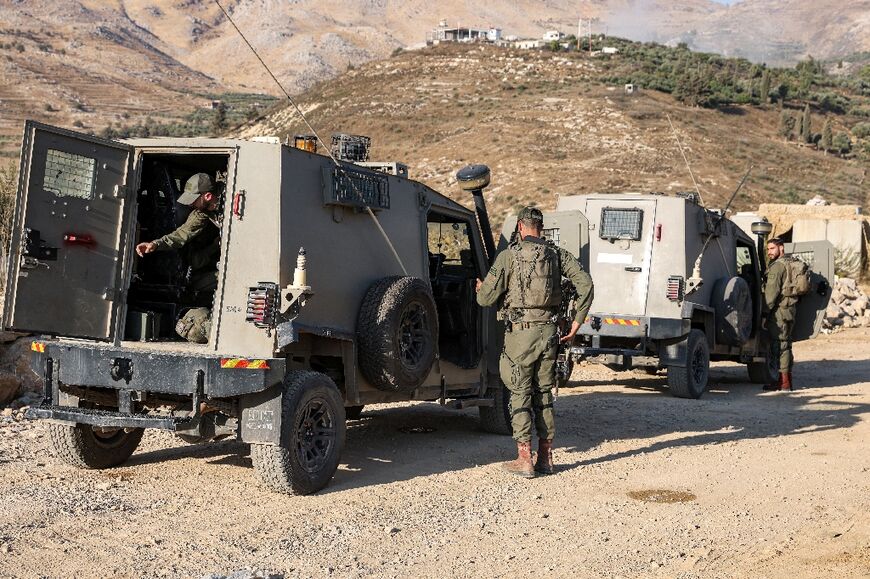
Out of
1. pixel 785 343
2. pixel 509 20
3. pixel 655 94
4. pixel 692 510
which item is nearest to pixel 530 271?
pixel 692 510

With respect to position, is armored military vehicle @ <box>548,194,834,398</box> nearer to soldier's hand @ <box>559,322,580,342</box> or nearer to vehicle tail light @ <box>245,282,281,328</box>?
soldier's hand @ <box>559,322,580,342</box>

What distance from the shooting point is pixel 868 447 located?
947cm

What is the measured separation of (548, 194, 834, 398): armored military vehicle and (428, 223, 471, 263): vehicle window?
12.9 ft

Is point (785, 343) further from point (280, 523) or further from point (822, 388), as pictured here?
point (280, 523)

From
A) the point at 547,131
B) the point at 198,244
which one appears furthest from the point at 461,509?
the point at 547,131

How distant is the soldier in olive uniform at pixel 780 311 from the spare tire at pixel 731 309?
45 cm

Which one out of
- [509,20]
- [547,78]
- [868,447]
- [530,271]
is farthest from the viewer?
[509,20]

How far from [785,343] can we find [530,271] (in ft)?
24.0

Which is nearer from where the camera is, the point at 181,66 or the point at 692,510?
the point at 692,510

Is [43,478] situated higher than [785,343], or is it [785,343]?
[785,343]

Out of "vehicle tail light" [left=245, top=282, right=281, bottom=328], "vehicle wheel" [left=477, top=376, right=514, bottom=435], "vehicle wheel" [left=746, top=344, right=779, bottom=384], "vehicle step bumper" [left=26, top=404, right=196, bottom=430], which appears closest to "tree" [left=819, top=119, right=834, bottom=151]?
"vehicle wheel" [left=746, top=344, right=779, bottom=384]

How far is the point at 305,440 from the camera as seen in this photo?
7055 mm

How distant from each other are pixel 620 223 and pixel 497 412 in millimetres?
4504

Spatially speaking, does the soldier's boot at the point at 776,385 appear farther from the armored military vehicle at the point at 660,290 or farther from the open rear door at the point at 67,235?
the open rear door at the point at 67,235
